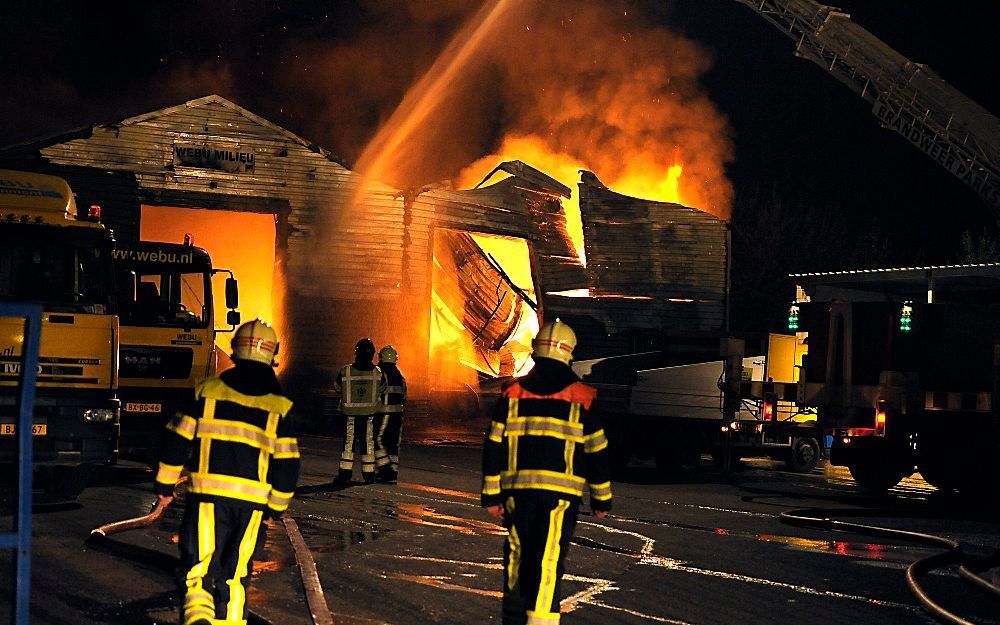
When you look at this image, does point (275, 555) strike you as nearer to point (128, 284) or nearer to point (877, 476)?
point (128, 284)

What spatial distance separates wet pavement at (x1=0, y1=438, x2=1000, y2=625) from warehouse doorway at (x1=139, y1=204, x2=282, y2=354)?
17.4 metres

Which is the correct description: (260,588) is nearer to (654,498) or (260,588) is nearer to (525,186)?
(654,498)

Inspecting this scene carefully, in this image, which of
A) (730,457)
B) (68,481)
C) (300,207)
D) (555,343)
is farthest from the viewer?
(300,207)

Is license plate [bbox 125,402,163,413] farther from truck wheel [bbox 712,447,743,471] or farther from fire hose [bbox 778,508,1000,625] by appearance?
truck wheel [bbox 712,447,743,471]

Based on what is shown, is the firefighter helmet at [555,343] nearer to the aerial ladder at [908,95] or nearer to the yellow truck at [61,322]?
the yellow truck at [61,322]

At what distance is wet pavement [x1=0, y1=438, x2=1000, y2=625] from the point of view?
7938 millimetres

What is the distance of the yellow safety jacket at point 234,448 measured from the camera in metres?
6.16

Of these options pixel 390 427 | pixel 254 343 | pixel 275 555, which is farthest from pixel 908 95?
pixel 254 343

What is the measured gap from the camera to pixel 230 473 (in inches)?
243

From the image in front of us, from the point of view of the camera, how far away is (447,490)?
1499 centimetres

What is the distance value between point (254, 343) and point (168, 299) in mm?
10636

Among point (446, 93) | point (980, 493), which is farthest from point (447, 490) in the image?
point (446, 93)

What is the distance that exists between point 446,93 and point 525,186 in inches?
672

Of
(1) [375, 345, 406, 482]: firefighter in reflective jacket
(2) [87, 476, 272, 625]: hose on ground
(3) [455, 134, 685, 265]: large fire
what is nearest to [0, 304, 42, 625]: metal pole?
(2) [87, 476, 272, 625]: hose on ground
